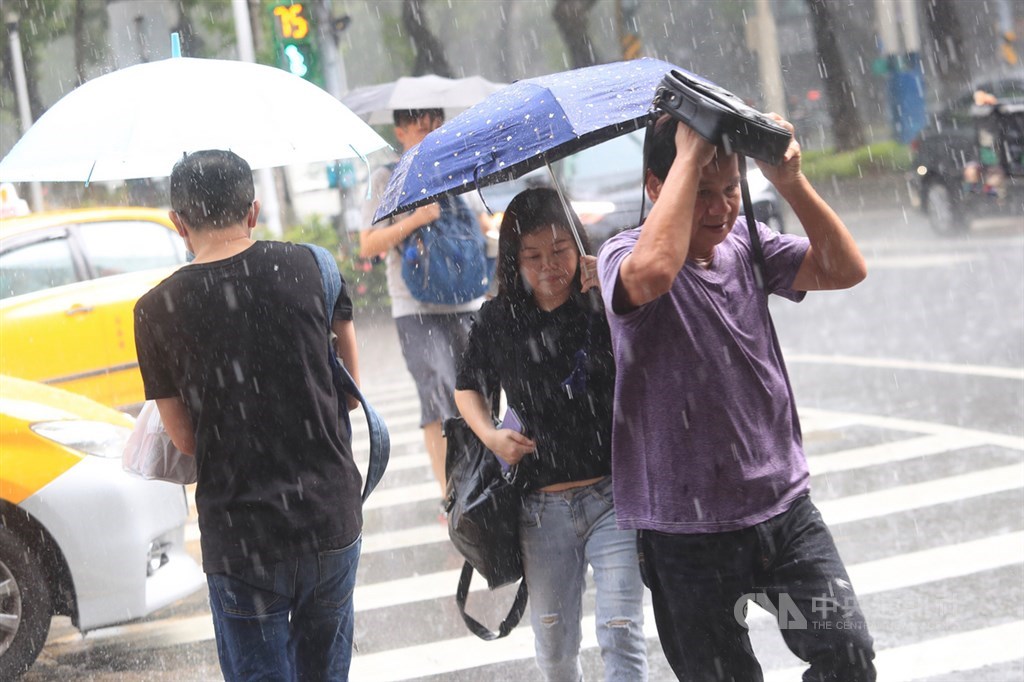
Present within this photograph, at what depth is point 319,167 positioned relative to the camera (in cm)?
2609

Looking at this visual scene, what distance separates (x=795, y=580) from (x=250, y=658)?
1294 millimetres

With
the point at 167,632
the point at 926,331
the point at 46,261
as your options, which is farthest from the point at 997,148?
the point at 167,632

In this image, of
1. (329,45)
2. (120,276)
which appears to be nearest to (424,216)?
(120,276)

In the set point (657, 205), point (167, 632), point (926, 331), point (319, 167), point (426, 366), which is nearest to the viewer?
point (657, 205)

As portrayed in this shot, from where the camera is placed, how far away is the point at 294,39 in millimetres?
15555

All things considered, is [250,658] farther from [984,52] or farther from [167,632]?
[984,52]

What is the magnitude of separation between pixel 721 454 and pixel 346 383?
100 centimetres

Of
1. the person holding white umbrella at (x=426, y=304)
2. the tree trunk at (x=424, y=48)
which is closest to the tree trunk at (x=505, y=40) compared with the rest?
the tree trunk at (x=424, y=48)

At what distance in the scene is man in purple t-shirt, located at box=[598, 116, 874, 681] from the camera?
2.88 meters

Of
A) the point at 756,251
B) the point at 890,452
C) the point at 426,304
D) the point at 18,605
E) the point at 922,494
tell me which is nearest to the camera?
the point at 756,251

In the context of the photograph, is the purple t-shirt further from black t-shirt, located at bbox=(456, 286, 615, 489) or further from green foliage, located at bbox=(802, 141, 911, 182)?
green foliage, located at bbox=(802, 141, 911, 182)

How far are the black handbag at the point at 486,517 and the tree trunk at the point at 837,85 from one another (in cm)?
2598

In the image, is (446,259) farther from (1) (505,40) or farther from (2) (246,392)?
(1) (505,40)

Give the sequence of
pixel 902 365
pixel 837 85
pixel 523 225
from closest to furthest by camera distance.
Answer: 1. pixel 523 225
2. pixel 902 365
3. pixel 837 85
